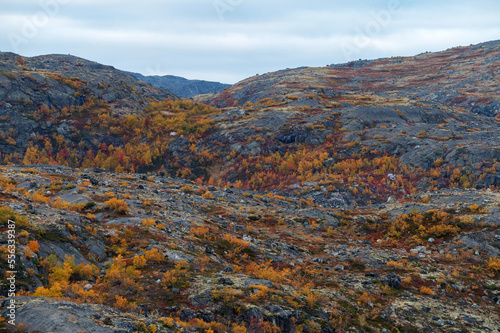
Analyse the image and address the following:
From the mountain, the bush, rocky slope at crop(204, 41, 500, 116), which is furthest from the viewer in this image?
rocky slope at crop(204, 41, 500, 116)

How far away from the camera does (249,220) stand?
85.4 feet

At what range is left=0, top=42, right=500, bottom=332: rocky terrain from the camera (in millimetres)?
10727

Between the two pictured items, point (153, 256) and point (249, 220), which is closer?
point (153, 256)

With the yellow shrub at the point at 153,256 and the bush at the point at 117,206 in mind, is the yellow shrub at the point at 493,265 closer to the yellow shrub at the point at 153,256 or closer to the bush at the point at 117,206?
the yellow shrub at the point at 153,256

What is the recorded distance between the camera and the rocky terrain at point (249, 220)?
10.7 meters

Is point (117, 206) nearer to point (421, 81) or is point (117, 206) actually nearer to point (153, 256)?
point (153, 256)

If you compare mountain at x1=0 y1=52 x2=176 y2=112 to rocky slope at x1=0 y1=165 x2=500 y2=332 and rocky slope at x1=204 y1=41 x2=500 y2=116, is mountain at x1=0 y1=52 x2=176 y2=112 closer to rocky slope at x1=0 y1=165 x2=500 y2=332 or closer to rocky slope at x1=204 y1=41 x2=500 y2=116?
rocky slope at x1=0 y1=165 x2=500 y2=332

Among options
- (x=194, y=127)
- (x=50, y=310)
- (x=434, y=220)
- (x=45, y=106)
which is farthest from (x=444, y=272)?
(x=45, y=106)

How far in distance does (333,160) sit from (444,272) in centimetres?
3516

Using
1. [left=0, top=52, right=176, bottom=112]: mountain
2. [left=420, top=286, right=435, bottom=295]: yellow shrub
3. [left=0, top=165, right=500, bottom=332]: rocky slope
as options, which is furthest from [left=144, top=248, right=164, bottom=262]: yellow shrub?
[left=0, top=52, right=176, bottom=112]: mountain

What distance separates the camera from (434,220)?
80.8 feet

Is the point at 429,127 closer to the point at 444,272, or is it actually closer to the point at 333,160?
the point at 333,160

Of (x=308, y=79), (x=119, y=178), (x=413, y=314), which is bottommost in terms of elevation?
(x=413, y=314)

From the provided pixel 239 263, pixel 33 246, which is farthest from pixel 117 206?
pixel 239 263
